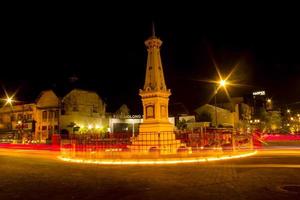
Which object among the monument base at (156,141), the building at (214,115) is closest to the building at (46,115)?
the building at (214,115)

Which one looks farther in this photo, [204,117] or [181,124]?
[204,117]

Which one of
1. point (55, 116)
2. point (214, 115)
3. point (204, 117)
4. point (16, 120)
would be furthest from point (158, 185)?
point (16, 120)

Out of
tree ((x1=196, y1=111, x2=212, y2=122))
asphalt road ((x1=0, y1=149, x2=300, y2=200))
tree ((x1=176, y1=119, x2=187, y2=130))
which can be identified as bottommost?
asphalt road ((x1=0, y1=149, x2=300, y2=200))

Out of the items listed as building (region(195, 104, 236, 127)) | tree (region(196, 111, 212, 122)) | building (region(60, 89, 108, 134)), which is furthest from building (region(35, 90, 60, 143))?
building (region(195, 104, 236, 127))

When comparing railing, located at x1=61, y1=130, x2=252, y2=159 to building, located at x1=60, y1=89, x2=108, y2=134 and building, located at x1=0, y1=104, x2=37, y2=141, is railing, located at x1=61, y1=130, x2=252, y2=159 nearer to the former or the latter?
building, located at x1=60, y1=89, x2=108, y2=134

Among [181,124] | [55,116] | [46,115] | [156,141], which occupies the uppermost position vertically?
[46,115]

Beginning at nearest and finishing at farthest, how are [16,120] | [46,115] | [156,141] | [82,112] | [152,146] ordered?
[152,146]
[156,141]
[46,115]
[82,112]
[16,120]

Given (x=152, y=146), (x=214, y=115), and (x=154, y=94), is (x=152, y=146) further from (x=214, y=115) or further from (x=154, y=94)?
(x=214, y=115)

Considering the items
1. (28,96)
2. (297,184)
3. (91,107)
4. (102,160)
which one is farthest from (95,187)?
(28,96)

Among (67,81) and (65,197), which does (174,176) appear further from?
(67,81)

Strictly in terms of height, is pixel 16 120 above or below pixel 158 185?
above

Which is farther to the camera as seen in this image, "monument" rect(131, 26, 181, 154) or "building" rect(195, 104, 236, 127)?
"building" rect(195, 104, 236, 127)

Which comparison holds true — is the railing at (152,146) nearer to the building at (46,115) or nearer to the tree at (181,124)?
the tree at (181,124)

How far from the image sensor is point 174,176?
10023 millimetres
